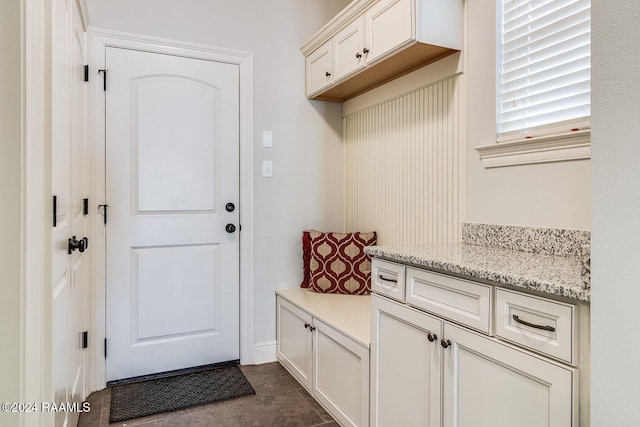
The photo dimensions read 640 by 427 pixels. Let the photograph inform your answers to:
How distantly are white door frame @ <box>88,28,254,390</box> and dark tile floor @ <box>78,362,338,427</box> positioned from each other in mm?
335

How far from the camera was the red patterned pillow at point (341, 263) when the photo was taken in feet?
8.49

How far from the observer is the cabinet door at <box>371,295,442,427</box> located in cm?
134

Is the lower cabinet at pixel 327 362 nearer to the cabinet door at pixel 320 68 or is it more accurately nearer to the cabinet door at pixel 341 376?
the cabinet door at pixel 341 376

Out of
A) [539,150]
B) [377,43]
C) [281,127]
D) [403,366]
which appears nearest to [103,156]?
[281,127]

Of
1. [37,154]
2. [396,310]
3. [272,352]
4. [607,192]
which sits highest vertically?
[37,154]

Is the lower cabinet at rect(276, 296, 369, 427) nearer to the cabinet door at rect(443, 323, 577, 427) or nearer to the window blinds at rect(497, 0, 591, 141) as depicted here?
the cabinet door at rect(443, 323, 577, 427)

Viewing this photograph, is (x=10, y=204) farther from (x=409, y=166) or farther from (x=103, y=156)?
(x=409, y=166)

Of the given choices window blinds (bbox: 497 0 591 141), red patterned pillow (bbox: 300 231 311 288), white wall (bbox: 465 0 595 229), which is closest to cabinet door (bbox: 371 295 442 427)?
white wall (bbox: 465 0 595 229)

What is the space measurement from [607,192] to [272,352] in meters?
2.33

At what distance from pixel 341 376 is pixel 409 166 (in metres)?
1.19

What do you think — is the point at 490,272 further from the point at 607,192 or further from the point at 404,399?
the point at 404,399

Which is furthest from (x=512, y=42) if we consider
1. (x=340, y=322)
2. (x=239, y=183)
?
(x=239, y=183)

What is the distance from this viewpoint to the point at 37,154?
3.47 ft

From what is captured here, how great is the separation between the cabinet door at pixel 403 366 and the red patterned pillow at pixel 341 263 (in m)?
0.94
